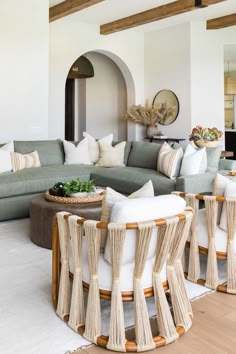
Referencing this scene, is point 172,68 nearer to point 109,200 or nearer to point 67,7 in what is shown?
point 67,7

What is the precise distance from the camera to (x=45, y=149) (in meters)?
5.46

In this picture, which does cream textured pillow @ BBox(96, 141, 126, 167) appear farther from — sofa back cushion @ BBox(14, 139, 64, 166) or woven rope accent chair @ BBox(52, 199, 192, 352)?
woven rope accent chair @ BBox(52, 199, 192, 352)

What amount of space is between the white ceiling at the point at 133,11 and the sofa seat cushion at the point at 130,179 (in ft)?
10.1

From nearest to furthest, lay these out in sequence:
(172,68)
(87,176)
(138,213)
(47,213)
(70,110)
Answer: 1. (138,213)
2. (47,213)
3. (87,176)
4. (172,68)
5. (70,110)

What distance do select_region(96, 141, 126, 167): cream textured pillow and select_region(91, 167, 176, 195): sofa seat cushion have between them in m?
0.30

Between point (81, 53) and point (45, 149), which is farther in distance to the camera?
point (81, 53)

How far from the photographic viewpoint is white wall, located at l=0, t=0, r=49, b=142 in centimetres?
556

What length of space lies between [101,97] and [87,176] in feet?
14.5

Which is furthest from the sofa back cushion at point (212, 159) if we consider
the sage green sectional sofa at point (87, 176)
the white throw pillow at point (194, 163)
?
the white throw pillow at point (194, 163)

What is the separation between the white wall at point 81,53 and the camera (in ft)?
22.9

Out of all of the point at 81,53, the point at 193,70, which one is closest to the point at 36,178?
the point at 81,53

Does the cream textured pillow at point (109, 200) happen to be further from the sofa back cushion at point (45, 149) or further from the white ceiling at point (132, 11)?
the white ceiling at point (132, 11)

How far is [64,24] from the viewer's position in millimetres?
7000

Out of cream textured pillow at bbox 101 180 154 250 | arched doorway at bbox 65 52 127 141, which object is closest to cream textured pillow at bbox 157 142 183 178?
cream textured pillow at bbox 101 180 154 250
